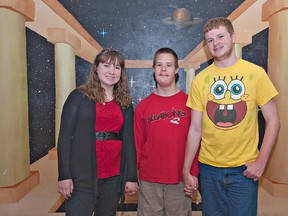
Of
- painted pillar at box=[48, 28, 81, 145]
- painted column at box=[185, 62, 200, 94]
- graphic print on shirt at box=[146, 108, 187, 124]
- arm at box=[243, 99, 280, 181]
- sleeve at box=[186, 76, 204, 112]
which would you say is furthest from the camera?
painted pillar at box=[48, 28, 81, 145]

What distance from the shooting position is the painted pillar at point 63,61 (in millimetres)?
2906

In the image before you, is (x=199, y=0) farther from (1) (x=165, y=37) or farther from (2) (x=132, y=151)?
(2) (x=132, y=151)

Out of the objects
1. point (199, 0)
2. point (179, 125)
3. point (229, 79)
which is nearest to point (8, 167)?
point (179, 125)

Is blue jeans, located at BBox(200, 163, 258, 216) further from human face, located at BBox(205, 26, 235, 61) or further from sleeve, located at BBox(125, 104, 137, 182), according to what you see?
human face, located at BBox(205, 26, 235, 61)

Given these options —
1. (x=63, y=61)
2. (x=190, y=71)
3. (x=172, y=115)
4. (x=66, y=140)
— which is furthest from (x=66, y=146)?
(x=63, y=61)

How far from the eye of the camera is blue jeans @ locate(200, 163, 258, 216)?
4.10 feet

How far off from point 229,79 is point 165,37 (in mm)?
1370

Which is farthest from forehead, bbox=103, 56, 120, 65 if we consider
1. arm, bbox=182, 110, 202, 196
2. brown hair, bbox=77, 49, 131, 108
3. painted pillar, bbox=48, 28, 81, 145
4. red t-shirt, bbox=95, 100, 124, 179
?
painted pillar, bbox=48, 28, 81, 145

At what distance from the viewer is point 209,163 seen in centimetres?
130

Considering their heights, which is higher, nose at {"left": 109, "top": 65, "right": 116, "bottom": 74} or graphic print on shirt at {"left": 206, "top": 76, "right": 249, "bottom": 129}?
nose at {"left": 109, "top": 65, "right": 116, "bottom": 74}

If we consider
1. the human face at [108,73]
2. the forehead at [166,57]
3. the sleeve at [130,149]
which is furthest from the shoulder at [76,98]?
the forehead at [166,57]

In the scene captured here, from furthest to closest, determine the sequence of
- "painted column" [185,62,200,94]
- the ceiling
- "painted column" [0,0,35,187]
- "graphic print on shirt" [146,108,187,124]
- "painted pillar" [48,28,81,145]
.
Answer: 1. "painted pillar" [48,28,81,145]
2. the ceiling
3. "painted column" [185,62,200,94]
4. "painted column" [0,0,35,187]
5. "graphic print on shirt" [146,108,187,124]

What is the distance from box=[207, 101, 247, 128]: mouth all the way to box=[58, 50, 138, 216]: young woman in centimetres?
39

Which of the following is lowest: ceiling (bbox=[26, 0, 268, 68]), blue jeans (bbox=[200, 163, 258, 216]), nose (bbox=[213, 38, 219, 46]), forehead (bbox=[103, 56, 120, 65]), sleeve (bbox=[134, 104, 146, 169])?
blue jeans (bbox=[200, 163, 258, 216])
